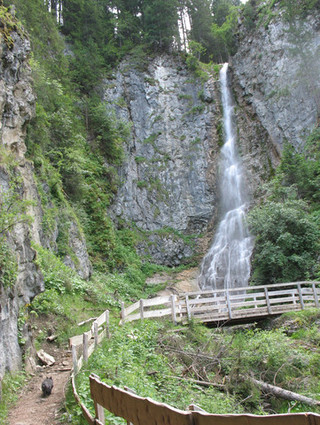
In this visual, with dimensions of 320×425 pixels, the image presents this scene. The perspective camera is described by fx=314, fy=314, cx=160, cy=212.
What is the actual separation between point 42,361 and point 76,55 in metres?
31.0

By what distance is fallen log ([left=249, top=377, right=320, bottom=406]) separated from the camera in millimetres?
6000

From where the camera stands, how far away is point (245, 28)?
3331 cm

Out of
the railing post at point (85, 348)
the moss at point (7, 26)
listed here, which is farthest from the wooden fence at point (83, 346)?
the moss at point (7, 26)

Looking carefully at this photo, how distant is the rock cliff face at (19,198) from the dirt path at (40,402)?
2.09 feet

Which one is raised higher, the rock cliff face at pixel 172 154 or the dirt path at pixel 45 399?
the rock cliff face at pixel 172 154

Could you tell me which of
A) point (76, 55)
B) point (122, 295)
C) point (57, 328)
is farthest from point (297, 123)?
point (57, 328)

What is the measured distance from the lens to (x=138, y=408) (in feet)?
7.81

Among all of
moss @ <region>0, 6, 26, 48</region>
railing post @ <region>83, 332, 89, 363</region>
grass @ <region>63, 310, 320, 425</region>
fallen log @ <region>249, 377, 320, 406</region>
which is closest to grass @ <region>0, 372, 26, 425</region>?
grass @ <region>63, 310, 320, 425</region>

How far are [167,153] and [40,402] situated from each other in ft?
89.6

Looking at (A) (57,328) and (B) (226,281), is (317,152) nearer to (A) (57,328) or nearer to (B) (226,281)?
(B) (226,281)

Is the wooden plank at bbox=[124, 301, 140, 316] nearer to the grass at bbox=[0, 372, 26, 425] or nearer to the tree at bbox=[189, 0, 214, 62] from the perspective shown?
the grass at bbox=[0, 372, 26, 425]

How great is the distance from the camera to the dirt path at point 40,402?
16.6ft

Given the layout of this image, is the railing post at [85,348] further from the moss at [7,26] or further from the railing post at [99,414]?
the moss at [7,26]

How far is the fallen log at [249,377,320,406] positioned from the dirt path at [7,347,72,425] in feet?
13.3
